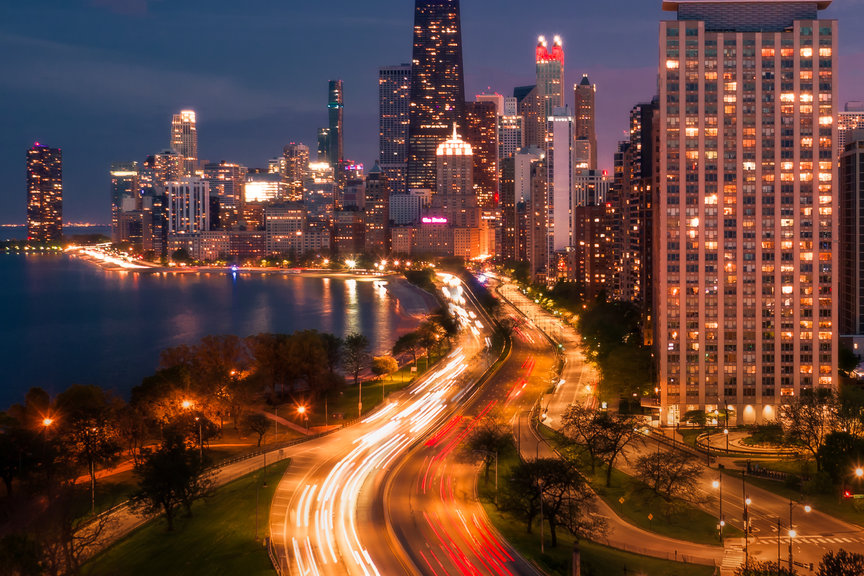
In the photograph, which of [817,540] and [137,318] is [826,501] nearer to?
[817,540]

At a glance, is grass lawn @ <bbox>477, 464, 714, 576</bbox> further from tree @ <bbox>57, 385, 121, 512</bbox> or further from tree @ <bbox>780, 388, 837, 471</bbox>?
tree @ <bbox>57, 385, 121, 512</bbox>

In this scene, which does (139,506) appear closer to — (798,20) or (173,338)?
(798,20)

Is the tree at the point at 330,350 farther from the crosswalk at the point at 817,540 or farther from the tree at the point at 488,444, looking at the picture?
the crosswalk at the point at 817,540

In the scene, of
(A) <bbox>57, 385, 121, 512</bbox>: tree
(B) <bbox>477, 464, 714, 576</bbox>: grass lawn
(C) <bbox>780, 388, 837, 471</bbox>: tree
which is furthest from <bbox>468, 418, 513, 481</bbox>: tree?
(A) <bbox>57, 385, 121, 512</bbox>: tree

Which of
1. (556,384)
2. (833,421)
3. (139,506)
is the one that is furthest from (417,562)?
(556,384)

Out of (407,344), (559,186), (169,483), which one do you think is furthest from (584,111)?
(169,483)
